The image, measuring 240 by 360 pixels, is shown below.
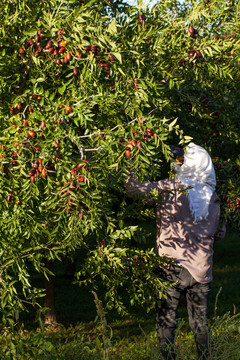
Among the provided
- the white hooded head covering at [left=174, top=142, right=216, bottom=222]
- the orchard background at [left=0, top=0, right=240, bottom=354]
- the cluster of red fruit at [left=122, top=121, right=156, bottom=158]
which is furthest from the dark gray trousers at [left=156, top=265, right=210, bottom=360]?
the cluster of red fruit at [left=122, top=121, right=156, bottom=158]

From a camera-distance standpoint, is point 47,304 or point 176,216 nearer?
point 176,216

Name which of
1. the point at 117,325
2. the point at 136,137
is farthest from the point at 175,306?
the point at 117,325

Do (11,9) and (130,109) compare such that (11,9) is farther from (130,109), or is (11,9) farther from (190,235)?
(190,235)

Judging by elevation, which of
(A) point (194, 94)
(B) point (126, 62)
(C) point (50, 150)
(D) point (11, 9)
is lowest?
(A) point (194, 94)

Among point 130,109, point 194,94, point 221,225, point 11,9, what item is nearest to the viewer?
point 130,109

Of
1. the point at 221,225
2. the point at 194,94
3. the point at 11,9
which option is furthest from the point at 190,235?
the point at 11,9

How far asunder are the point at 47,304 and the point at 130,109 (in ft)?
21.6

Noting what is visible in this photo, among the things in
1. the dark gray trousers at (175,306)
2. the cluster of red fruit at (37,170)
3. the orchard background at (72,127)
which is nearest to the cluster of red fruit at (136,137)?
the orchard background at (72,127)

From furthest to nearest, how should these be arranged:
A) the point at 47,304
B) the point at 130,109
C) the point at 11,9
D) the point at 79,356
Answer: the point at 47,304 < the point at 79,356 < the point at 11,9 < the point at 130,109

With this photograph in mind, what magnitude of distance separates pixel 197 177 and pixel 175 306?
1.40m

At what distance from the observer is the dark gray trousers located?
4633 millimetres

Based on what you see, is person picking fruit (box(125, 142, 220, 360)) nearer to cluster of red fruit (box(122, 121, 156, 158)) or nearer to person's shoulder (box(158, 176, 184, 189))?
person's shoulder (box(158, 176, 184, 189))

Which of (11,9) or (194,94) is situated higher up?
(11,9)

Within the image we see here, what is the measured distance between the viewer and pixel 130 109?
385 cm
